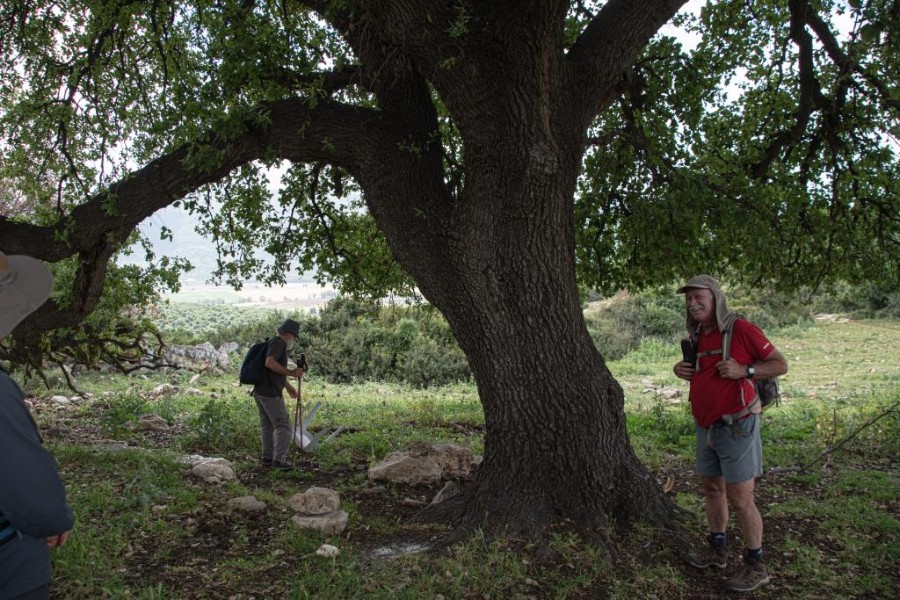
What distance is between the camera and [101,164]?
8.34m

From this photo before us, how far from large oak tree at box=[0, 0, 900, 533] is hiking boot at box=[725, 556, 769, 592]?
74 centimetres

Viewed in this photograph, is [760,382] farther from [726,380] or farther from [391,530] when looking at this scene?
[391,530]

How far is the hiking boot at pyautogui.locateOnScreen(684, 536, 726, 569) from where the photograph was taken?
488 cm

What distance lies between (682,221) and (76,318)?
20.9 feet

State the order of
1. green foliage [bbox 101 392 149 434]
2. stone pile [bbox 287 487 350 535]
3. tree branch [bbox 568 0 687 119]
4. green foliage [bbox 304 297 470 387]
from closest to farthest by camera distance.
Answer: stone pile [bbox 287 487 350 535] → tree branch [bbox 568 0 687 119] → green foliage [bbox 101 392 149 434] → green foliage [bbox 304 297 470 387]

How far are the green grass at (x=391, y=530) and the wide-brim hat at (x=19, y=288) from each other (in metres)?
2.47

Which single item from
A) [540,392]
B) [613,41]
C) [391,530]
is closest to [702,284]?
[540,392]

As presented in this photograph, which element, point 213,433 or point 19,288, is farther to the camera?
point 213,433

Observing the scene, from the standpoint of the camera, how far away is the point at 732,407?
182 inches

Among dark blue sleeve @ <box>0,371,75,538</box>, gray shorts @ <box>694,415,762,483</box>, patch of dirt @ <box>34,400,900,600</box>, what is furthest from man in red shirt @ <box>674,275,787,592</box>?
dark blue sleeve @ <box>0,371,75,538</box>

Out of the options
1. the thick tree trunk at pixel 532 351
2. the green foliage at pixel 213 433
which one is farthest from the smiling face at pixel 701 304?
the green foliage at pixel 213 433

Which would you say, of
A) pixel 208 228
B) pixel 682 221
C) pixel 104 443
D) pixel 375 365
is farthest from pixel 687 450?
pixel 375 365

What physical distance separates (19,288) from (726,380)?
418 cm

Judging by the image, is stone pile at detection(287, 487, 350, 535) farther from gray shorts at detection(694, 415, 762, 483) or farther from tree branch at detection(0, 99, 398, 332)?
gray shorts at detection(694, 415, 762, 483)
